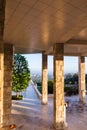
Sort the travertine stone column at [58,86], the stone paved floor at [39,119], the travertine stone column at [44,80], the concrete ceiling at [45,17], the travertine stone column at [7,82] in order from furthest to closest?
the travertine stone column at [44,80]
the travertine stone column at [7,82]
the stone paved floor at [39,119]
the travertine stone column at [58,86]
the concrete ceiling at [45,17]

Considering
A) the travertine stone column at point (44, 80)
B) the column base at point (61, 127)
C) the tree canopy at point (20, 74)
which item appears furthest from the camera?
the tree canopy at point (20, 74)

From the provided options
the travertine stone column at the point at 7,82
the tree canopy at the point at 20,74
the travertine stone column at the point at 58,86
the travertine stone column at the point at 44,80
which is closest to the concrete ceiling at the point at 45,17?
the travertine stone column at the point at 58,86

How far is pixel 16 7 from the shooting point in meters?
4.79

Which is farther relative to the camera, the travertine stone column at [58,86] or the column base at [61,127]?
the travertine stone column at [58,86]

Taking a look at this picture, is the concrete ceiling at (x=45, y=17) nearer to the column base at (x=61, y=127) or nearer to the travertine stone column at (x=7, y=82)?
the travertine stone column at (x=7, y=82)

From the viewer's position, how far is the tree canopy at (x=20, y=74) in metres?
18.1

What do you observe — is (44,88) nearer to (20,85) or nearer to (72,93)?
(20,85)

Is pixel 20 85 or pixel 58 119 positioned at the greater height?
pixel 20 85

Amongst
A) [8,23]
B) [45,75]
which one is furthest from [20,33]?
[45,75]

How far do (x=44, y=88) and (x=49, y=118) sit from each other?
490 centimetres

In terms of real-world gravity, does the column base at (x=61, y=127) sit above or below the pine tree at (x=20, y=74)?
below

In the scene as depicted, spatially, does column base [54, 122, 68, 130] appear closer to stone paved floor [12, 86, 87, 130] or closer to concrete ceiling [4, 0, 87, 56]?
stone paved floor [12, 86, 87, 130]

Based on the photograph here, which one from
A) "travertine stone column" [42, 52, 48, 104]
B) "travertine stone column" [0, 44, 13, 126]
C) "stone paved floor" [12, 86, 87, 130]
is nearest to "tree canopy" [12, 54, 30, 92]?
"travertine stone column" [42, 52, 48, 104]

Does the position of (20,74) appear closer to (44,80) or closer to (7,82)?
(44,80)
